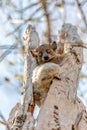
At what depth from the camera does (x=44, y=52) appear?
2564 millimetres

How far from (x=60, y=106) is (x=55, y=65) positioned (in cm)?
26

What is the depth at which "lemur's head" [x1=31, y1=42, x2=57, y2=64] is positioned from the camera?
246cm

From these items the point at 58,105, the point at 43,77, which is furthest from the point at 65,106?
the point at 43,77

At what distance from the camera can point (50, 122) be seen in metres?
2.03

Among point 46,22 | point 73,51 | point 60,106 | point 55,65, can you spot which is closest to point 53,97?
point 60,106

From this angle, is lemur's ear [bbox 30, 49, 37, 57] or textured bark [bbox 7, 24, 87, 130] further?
lemur's ear [bbox 30, 49, 37, 57]

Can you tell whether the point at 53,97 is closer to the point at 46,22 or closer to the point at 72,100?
the point at 72,100

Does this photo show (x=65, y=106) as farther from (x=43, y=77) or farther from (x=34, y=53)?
(x=34, y=53)

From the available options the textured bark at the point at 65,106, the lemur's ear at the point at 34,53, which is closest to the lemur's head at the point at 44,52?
the lemur's ear at the point at 34,53

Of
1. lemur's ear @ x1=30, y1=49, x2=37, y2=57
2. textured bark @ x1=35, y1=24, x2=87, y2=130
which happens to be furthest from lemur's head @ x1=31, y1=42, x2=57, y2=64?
textured bark @ x1=35, y1=24, x2=87, y2=130

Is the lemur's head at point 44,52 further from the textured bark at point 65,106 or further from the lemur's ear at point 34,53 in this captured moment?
the textured bark at point 65,106

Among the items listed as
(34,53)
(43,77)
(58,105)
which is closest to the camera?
(58,105)

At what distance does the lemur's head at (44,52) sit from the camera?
2.46m

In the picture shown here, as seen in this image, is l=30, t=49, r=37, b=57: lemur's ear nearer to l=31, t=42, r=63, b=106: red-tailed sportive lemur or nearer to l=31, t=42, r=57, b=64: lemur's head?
l=31, t=42, r=57, b=64: lemur's head
